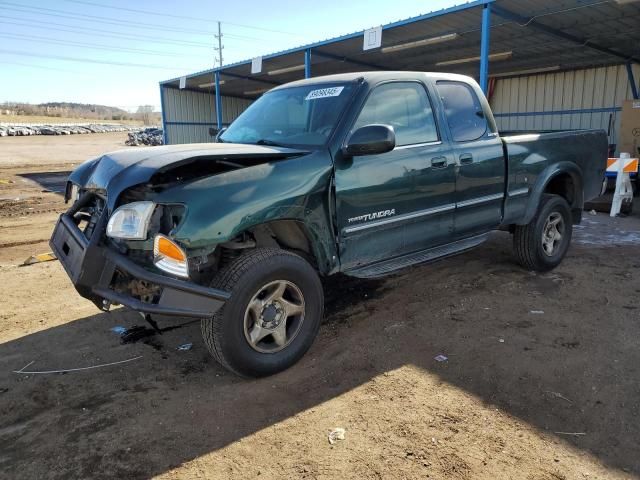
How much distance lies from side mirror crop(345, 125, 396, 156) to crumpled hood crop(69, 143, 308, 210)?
365 millimetres

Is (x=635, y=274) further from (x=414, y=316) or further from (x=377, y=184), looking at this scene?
(x=377, y=184)

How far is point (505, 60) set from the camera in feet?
52.9

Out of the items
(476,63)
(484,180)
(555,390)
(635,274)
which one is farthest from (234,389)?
(476,63)

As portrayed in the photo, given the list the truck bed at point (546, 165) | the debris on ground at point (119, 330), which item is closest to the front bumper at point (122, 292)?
the debris on ground at point (119, 330)

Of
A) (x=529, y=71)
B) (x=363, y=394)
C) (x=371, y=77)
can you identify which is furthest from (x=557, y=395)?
(x=529, y=71)

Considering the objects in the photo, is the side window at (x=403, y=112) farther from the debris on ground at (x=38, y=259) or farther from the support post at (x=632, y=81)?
the support post at (x=632, y=81)

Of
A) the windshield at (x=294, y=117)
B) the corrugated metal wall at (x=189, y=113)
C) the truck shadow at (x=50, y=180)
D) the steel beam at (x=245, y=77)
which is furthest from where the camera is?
the corrugated metal wall at (x=189, y=113)

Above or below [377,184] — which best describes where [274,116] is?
above

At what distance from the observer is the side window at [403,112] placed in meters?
3.87

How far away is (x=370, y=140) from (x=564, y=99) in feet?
57.1

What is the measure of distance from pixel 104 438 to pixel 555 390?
9.03ft

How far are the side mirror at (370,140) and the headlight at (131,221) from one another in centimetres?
143

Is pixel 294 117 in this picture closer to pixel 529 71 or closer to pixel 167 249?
pixel 167 249

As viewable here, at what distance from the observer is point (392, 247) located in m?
3.98
